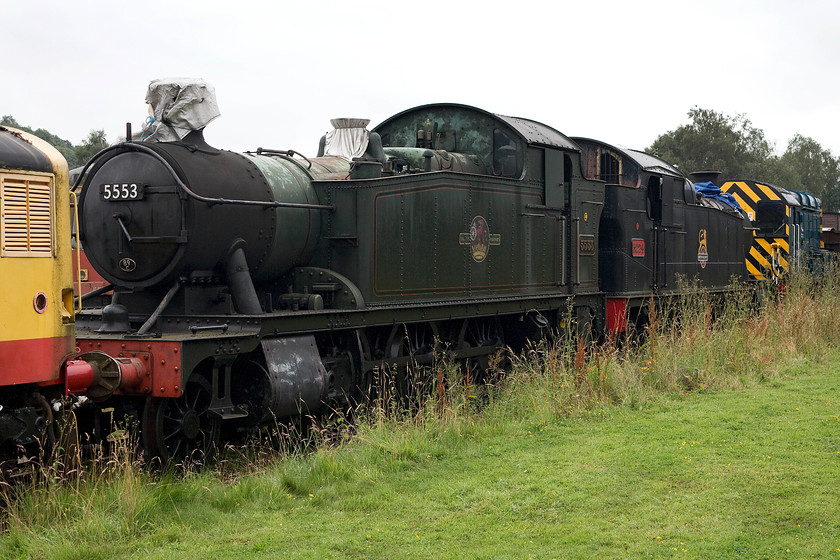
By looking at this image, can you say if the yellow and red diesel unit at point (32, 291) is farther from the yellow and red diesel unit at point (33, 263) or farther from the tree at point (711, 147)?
the tree at point (711, 147)

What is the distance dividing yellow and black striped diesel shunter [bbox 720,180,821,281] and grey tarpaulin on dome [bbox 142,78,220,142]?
47.1 feet

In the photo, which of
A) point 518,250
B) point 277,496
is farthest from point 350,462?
point 518,250

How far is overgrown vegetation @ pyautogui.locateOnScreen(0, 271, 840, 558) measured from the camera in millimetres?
4789

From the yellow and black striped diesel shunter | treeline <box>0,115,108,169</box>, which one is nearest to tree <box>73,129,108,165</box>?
treeline <box>0,115,108,169</box>

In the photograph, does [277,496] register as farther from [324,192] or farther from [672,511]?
[324,192]

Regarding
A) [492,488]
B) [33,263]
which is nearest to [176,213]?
[33,263]

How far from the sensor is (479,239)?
9922 millimetres

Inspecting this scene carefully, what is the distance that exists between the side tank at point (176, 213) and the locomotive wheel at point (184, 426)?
1.03m

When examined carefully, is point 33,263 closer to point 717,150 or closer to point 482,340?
point 482,340

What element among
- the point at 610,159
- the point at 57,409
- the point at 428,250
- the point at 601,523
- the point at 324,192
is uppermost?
the point at 610,159

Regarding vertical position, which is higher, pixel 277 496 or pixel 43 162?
pixel 43 162

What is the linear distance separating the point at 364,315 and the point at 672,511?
3817mm

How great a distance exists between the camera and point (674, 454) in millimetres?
6461

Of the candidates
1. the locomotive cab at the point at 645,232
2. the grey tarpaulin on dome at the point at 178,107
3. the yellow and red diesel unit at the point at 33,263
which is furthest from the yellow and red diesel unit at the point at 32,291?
the locomotive cab at the point at 645,232
